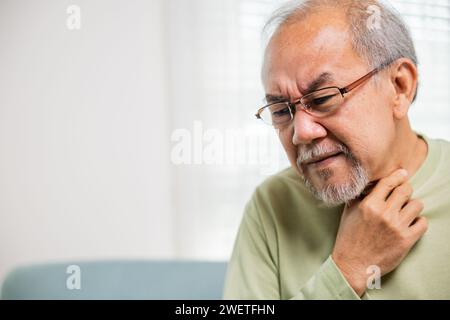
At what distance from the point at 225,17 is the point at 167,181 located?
71 centimetres

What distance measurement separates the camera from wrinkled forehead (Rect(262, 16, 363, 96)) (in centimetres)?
71

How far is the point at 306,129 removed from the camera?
719mm

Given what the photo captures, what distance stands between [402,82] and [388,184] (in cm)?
19

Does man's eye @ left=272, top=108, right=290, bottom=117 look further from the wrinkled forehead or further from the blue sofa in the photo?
the blue sofa

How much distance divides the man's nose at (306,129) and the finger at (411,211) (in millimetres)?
194

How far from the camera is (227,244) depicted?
1.71 m

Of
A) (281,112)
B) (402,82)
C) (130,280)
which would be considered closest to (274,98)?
(281,112)

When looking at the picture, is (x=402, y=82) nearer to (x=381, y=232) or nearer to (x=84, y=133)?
(x=381, y=232)

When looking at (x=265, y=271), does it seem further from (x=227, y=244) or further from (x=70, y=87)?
(x=70, y=87)

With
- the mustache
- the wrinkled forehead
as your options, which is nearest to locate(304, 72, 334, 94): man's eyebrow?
the wrinkled forehead

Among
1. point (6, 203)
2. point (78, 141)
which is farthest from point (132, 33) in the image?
point (6, 203)

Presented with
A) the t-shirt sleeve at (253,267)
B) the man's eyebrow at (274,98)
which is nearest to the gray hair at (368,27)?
the man's eyebrow at (274,98)

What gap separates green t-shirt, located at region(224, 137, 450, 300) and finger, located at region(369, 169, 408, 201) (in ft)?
0.13

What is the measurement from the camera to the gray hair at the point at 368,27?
2.39ft
